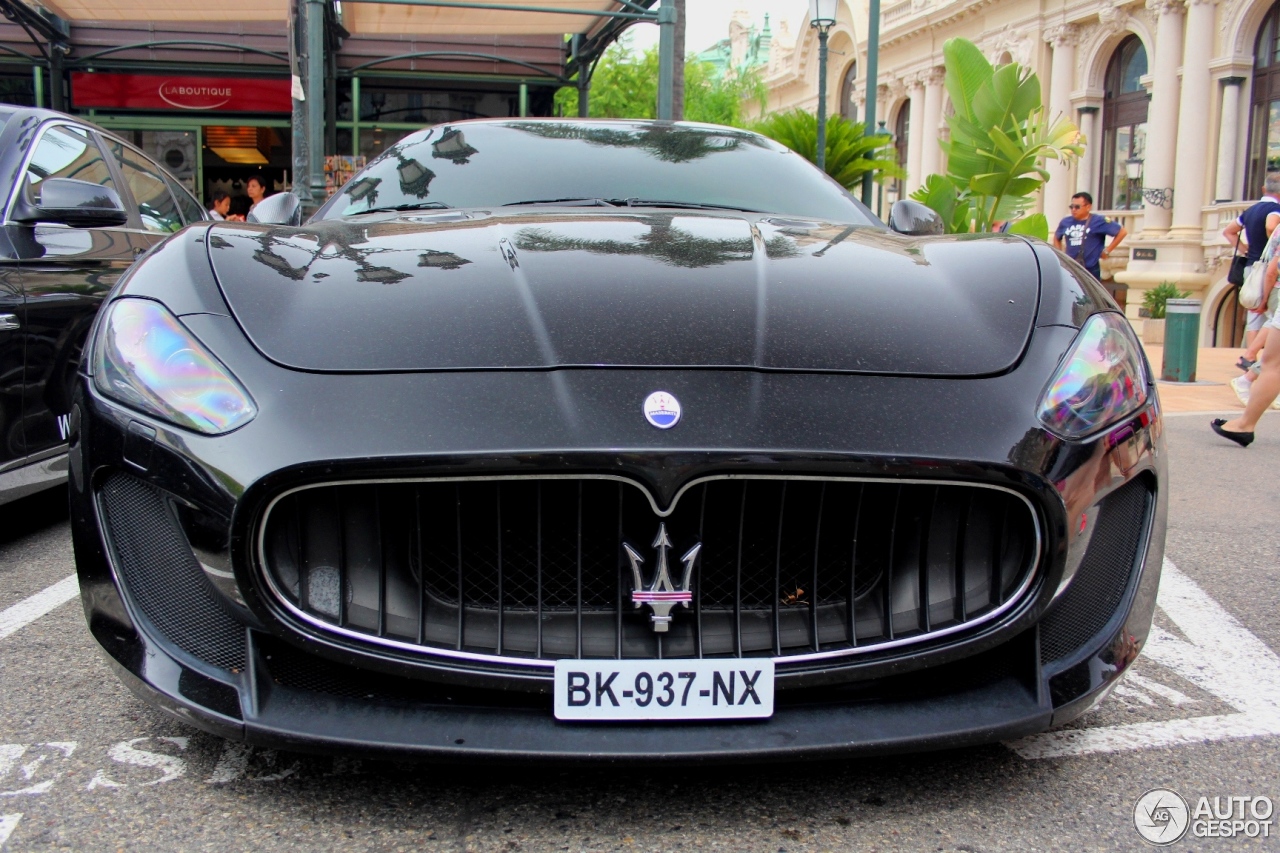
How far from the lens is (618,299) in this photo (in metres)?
2.12

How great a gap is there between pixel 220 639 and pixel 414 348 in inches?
21.9

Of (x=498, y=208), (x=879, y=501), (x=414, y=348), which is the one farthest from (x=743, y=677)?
(x=498, y=208)

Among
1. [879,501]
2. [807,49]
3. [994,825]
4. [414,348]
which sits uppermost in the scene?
[807,49]

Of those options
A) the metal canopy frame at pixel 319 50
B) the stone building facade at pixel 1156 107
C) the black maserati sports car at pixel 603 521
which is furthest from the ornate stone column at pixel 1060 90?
the black maserati sports car at pixel 603 521

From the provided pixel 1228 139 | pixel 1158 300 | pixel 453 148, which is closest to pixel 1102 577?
pixel 453 148

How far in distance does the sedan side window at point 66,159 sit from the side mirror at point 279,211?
106cm

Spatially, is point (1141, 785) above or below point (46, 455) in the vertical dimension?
below

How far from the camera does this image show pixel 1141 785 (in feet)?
6.75

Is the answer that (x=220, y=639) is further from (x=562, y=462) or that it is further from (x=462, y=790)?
(x=562, y=462)

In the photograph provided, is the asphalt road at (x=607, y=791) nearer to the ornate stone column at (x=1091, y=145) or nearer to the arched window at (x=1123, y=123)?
the arched window at (x=1123, y=123)

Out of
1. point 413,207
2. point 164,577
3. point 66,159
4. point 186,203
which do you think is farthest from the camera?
point 186,203

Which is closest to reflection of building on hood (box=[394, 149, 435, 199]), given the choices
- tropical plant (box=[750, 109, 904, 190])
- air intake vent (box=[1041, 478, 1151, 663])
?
air intake vent (box=[1041, 478, 1151, 663])

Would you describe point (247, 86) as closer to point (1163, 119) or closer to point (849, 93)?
point (1163, 119)

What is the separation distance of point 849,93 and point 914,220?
41.3 meters
